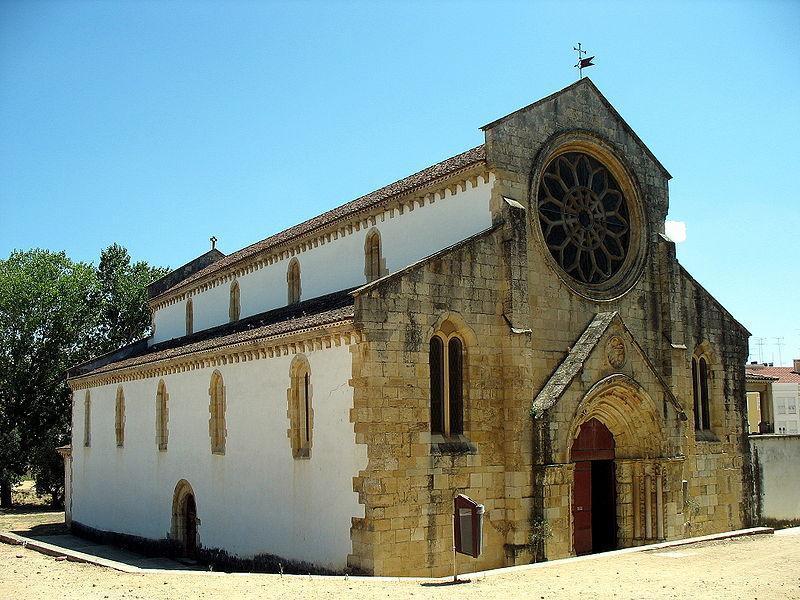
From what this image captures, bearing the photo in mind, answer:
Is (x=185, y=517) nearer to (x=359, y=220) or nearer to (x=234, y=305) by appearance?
(x=234, y=305)

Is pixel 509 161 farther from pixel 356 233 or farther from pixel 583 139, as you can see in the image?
pixel 356 233

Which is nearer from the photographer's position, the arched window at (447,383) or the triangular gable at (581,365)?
the arched window at (447,383)

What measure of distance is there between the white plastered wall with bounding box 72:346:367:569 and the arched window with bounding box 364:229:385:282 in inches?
164

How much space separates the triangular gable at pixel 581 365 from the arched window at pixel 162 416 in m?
13.3

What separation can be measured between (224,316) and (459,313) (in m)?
14.9

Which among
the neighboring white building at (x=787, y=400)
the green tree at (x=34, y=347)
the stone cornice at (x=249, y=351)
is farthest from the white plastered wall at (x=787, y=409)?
the green tree at (x=34, y=347)

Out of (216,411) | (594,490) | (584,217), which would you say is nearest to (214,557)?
(216,411)

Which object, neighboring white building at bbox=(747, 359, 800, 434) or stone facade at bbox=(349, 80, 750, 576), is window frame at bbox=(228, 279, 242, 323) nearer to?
stone facade at bbox=(349, 80, 750, 576)

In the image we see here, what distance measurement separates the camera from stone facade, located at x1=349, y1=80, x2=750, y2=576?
18203 mm

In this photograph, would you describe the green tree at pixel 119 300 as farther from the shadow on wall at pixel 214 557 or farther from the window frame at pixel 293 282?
the window frame at pixel 293 282

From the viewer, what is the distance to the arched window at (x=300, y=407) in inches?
795

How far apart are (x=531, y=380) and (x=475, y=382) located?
1587 millimetres

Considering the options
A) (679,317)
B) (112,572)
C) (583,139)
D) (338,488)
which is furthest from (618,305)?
(112,572)

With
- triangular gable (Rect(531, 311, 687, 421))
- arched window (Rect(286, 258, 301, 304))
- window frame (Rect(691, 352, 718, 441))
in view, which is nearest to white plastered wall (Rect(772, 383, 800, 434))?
window frame (Rect(691, 352, 718, 441))
